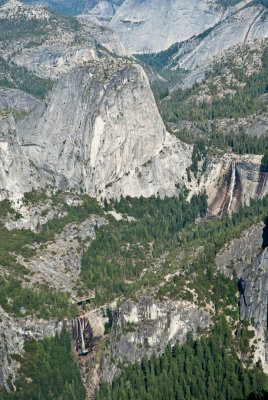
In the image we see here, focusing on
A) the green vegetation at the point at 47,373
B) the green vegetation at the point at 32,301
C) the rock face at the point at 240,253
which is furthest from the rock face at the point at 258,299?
the green vegetation at the point at 32,301

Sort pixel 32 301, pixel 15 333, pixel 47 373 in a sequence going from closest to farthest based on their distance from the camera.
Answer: pixel 47 373 < pixel 15 333 < pixel 32 301

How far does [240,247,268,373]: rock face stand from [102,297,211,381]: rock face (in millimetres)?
9115

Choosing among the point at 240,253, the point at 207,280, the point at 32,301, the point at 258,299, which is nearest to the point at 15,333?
the point at 32,301

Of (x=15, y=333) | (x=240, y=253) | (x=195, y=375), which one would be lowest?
(x=195, y=375)

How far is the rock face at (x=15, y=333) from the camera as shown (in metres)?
162

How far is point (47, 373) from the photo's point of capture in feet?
539

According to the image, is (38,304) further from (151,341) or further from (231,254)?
(231,254)

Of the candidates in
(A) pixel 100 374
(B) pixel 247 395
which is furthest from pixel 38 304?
(B) pixel 247 395

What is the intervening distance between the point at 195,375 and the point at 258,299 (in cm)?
2295

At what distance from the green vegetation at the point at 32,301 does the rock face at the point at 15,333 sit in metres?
1.86

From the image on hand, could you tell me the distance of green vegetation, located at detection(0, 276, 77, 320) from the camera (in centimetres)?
17375

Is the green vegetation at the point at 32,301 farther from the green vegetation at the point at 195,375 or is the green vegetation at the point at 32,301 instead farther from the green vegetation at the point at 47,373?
the green vegetation at the point at 195,375

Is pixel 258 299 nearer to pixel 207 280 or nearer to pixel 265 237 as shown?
pixel 207 280

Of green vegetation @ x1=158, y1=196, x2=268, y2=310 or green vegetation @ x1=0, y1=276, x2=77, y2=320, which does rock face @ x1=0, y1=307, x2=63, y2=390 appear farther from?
green vegetation @ x1=158, y1=196, x2=268, y2=310
